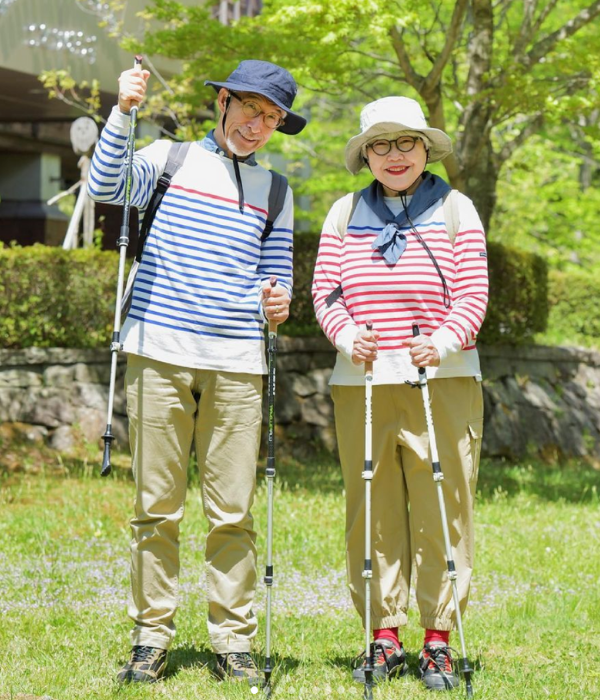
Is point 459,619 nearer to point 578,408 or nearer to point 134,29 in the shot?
point 578,408

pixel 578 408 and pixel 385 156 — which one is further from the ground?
pixel 385 156

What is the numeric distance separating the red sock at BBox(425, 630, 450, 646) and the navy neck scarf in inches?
57.2

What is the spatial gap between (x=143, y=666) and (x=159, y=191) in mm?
1802

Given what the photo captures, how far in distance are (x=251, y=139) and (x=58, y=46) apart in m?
10.5

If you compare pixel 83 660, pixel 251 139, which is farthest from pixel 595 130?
pixel 83 660

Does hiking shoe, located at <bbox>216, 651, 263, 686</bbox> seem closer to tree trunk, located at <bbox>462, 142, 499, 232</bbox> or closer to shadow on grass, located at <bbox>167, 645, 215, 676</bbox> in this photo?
shadow on grass, located at <bbox>167, 645, 215, 676</bbox>

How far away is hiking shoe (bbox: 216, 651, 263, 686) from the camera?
4043 mm

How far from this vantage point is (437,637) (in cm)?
421

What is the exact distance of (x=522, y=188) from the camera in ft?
60.4

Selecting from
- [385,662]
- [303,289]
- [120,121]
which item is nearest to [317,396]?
[303,289]

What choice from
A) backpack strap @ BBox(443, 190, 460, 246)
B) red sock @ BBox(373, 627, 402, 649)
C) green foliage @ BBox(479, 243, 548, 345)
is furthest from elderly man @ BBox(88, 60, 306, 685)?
green foliage @ BBox(479, 243, 548, 345)

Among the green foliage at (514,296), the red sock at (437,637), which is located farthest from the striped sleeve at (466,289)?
the green foliage at (514,296)

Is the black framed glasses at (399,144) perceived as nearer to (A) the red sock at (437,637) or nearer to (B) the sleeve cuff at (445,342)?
(B) the sleeve cuff at (445,342)

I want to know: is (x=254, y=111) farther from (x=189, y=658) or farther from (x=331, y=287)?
(x=189, y=658)
